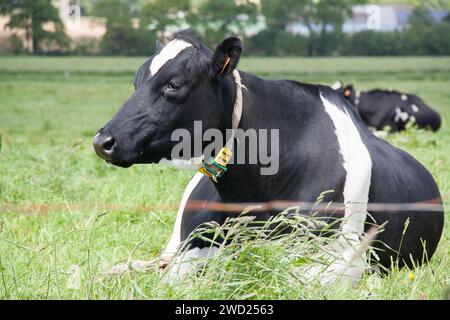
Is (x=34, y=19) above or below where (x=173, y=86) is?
below

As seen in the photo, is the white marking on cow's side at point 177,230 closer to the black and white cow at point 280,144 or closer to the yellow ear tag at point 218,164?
the black and white cow at point 280,144

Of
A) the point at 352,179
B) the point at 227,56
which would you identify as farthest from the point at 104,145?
the point at 352,179

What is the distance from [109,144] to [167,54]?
22.4 inches

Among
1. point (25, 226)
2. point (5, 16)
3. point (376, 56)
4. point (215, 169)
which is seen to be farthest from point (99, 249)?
point (376, 56)

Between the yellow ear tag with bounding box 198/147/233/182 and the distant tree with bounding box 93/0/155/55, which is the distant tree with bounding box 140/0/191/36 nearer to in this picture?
the distant tree with bounding box 93/0/155/55

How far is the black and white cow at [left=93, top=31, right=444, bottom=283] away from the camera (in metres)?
4.14

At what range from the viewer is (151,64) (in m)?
4.23

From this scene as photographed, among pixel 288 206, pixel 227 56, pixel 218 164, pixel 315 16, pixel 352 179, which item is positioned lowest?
pixel 315 16

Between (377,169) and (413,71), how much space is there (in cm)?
1714

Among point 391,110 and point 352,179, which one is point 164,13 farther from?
point 352,179

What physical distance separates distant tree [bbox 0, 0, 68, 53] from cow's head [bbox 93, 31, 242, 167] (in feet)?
47.1

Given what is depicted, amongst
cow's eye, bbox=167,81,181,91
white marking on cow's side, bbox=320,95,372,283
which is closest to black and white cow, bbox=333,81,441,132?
white marking on cow's side, bbox=320,95,372,283

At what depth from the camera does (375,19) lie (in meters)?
21.3

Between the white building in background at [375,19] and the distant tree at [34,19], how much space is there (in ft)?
18.2
